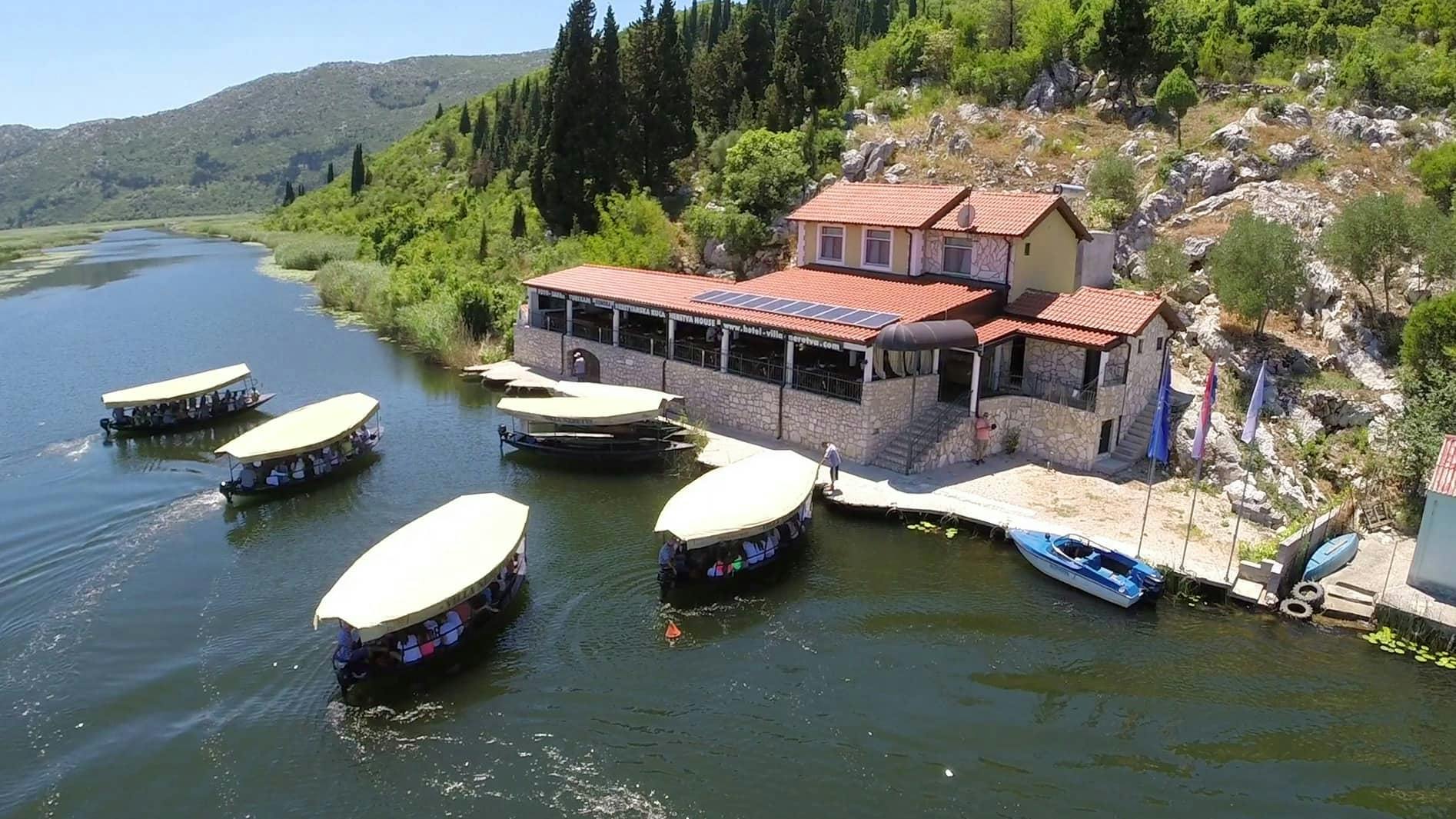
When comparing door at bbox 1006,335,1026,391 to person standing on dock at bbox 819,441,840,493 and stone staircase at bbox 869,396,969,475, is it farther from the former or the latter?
person standing on dock at bbox 819,441,840,493

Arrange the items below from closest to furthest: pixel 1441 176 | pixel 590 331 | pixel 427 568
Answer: pixel 427 568, pixel 1441 176, pixel 590 331

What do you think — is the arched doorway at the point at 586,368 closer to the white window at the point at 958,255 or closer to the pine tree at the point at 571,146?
the white window at the point at 958,255

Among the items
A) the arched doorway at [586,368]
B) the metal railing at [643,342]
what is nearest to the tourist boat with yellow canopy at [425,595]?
the metal railing at [643,342]

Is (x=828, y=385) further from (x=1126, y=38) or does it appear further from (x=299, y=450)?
(x=1126, y=38)

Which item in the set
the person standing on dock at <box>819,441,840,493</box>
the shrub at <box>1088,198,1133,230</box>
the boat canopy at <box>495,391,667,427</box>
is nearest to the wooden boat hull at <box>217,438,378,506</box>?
the boat canopy at <box>495,391,667,427</box>

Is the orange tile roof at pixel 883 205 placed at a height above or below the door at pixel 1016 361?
above

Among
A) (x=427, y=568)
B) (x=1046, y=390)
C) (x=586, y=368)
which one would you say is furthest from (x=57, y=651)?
(x=1046, y=390)
